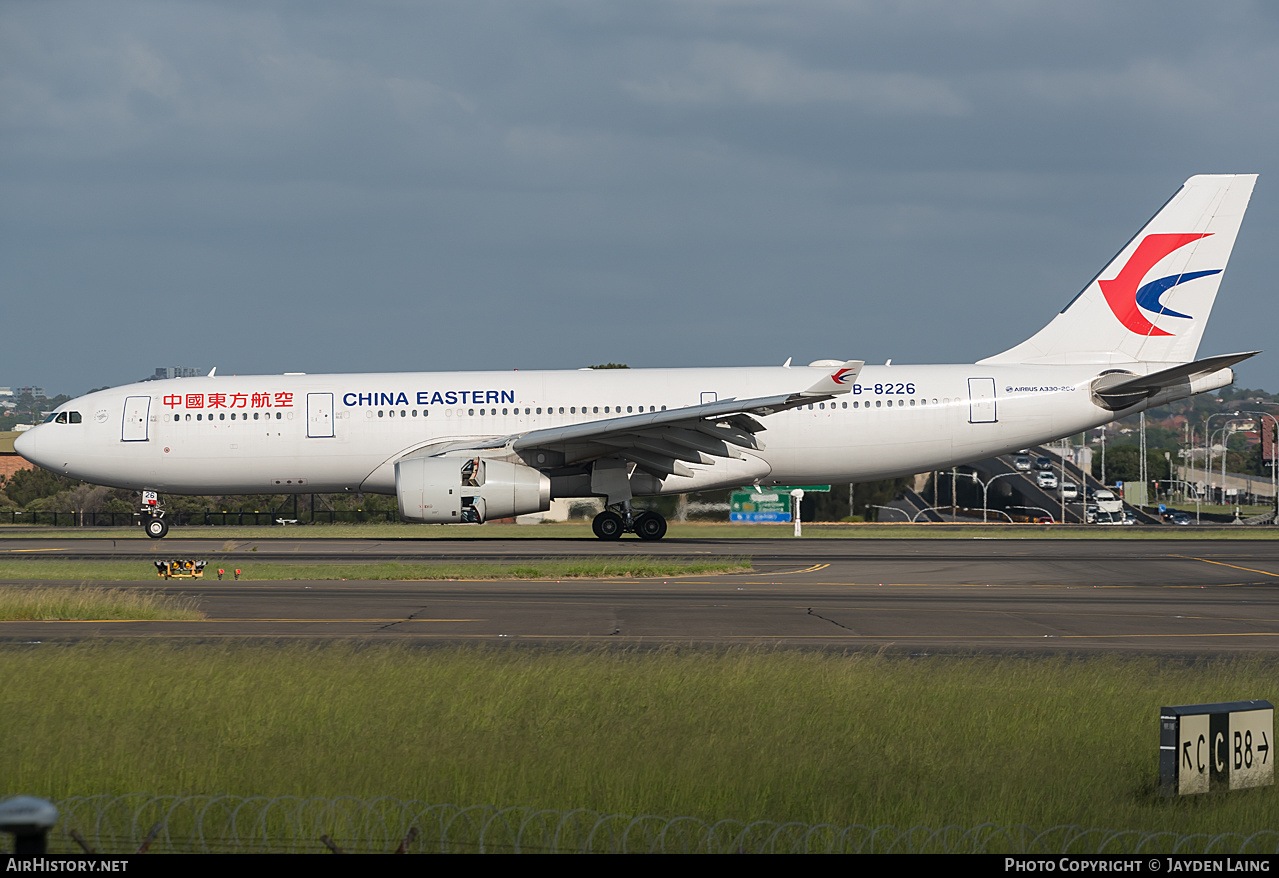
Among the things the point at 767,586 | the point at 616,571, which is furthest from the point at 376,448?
the point at 767,586

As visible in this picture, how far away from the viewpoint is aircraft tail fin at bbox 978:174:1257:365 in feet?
110

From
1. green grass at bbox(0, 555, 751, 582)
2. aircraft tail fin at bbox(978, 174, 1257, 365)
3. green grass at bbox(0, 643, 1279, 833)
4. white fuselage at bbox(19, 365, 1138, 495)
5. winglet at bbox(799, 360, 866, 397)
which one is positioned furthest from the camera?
aircraft tail fin at bbox(978, 174, 1257, 365)

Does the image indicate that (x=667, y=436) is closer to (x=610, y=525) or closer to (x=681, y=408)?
(x=681, y=408)

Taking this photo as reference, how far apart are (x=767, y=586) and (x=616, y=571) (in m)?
3.42

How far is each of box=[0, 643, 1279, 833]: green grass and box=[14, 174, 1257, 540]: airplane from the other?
756 inches

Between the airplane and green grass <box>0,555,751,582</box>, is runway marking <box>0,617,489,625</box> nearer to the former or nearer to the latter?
green grass <box>0,555,751,582</box>

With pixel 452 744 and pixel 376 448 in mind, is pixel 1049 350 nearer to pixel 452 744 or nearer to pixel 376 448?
pixel 376 448

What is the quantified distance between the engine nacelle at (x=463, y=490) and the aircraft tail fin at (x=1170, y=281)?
16022 millimetres

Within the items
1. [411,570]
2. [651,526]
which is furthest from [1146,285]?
[411,570]

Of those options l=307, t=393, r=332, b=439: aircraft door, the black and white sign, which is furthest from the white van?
the black and white sign

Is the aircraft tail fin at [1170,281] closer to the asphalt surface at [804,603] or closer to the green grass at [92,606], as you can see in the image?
the asphalt surface at [804,603]

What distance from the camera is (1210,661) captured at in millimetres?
12617

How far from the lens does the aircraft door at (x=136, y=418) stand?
33.2m

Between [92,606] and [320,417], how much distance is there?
52.7ft
